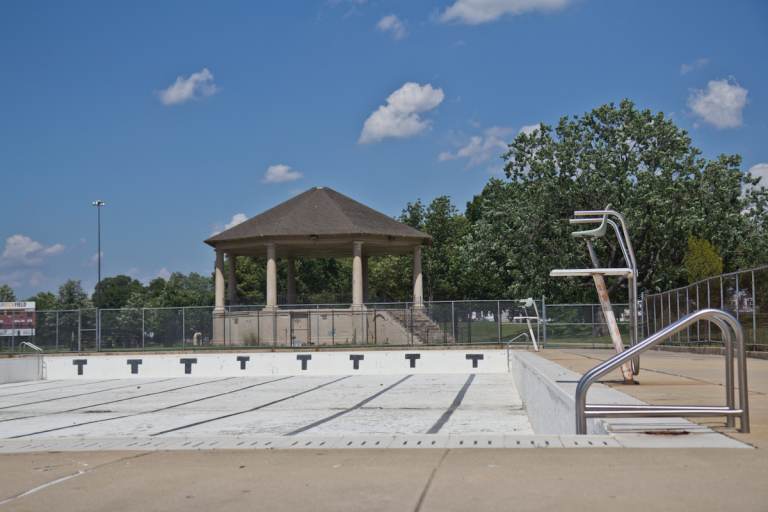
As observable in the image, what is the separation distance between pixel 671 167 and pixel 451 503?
44.0 meters

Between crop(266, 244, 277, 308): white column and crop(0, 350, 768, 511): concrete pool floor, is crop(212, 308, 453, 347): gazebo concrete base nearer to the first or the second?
crop(266, 244, 277, 308): white column

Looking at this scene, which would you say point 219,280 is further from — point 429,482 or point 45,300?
point 45,300

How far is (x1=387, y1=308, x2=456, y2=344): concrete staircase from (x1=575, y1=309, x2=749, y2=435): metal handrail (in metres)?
31.5

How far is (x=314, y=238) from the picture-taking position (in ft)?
149

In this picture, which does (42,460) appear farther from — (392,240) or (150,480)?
(392,240)

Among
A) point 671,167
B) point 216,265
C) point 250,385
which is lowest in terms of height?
point 250,385

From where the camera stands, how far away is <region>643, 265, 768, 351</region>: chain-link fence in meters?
19.8

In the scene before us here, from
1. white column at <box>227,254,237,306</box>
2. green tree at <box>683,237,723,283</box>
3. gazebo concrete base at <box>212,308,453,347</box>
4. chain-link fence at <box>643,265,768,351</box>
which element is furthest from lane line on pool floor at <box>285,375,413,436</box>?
white column at <box>227,254,237,306</box>

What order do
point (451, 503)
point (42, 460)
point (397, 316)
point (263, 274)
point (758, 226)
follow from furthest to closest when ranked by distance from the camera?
point (263, 274)
point (758, 226)
point (397, 316)
point (42, 460)
point (451, 503)

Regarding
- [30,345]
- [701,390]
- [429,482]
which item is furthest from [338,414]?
[30,345]

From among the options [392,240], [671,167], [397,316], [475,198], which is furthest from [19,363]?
[475,198]

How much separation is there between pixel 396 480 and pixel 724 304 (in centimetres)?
1981

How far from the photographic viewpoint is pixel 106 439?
8008 millimetres

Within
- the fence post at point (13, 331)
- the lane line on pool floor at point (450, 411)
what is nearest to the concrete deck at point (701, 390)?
the lane line on pool floor at point (450, 411)
